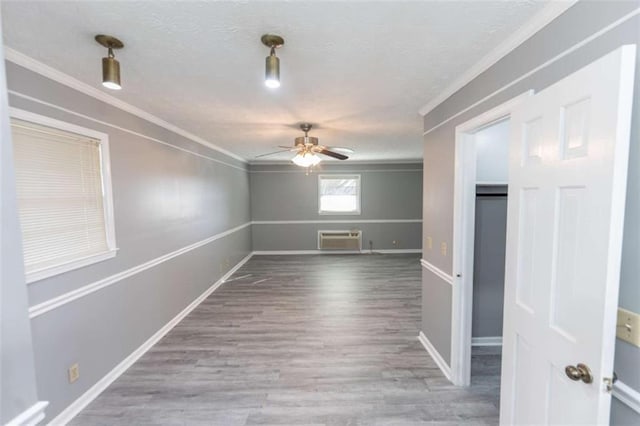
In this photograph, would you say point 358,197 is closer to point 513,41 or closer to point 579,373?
point 513,41

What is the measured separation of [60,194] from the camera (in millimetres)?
2002

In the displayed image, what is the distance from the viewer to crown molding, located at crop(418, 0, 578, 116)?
1263mm

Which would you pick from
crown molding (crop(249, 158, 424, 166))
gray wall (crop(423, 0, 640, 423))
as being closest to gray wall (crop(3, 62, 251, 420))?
crown molding (crop(249, 158, 424, 166))

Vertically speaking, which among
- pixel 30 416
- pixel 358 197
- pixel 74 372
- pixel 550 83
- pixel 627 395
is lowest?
pixel 74 372

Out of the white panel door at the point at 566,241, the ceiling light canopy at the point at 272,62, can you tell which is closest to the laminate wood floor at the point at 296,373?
the white panel door at the point at 566,241

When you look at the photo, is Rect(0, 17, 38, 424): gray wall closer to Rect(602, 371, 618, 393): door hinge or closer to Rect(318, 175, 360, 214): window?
Rect(602, 371, 618, 393): door hinge

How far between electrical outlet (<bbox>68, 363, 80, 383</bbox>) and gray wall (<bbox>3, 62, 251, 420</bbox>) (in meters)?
0.03

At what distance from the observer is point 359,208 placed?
24.5ft

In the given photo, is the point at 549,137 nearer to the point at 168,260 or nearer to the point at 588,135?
the point at 588,135

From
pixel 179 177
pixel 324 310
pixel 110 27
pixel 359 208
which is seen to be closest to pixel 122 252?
pixel 179 177

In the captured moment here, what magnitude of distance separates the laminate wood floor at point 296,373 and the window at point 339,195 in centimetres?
351

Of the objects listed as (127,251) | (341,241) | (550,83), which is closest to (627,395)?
(550,83)

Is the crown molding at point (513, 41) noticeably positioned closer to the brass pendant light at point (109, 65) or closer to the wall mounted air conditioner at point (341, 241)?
the brass pendant light at point (109, 65)

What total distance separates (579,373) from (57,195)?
117 inches
